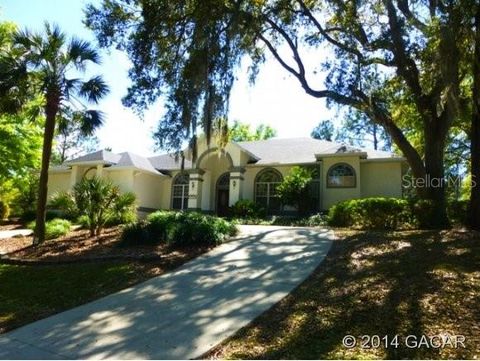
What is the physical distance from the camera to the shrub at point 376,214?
1524cm

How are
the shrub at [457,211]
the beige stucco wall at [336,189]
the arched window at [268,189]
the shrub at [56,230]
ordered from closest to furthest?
the shrub at [457,211], the shrub at [56,230], the beige stucco wall at [336,189], the arched window at [268,189]

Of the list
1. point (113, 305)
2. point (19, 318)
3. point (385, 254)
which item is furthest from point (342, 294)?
point (19, 318)

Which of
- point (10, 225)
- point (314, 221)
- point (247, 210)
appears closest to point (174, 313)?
point (314, 221)

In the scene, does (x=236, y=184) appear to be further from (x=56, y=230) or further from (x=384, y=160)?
(x=56, y=230)

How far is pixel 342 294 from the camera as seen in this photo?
23.9ft

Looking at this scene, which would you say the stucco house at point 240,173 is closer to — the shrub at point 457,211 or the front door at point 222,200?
the front door at point 222,200

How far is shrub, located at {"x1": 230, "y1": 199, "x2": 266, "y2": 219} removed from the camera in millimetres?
22547

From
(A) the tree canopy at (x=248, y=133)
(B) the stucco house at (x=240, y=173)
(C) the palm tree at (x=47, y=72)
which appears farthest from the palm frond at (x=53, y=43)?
(A) the tree canopy at (x=248, y=133)

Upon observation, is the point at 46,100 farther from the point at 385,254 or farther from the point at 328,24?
the point at 385,254

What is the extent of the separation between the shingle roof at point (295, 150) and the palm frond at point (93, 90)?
11.3 m

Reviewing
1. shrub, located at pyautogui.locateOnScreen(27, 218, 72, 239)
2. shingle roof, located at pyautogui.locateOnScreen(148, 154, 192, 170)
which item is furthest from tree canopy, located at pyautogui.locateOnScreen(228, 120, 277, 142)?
shrub, located at pyautogui.locateOnScreen(27, 218, 72, 239)

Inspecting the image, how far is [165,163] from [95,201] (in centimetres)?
1296

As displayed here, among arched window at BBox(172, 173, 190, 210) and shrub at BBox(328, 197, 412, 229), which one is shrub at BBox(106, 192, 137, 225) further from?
shrub at BBox(328, 197, 412, 229)

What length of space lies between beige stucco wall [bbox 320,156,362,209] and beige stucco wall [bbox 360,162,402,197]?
50 centimetres
